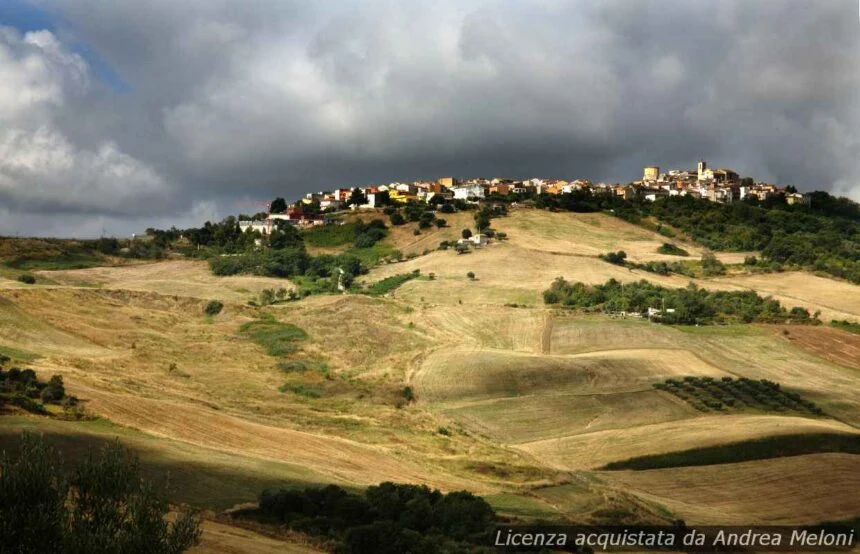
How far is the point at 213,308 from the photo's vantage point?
104 metres

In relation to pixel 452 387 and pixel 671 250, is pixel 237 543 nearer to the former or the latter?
pixel 452 387

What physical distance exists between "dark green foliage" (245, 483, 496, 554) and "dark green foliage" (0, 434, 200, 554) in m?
9.41

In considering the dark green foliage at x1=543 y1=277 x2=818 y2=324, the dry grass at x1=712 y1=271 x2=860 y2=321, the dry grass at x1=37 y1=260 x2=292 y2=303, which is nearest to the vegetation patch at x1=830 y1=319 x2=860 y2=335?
the dark green foliage at x1=543 y1=277 x2=818 y2=324

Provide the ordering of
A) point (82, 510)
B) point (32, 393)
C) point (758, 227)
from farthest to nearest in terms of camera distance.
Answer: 1. point (758, 227)
2. point (32, 393)
3. point (82, 510)

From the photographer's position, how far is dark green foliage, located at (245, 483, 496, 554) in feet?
103

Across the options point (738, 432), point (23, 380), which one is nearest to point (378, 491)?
point (23, 380)

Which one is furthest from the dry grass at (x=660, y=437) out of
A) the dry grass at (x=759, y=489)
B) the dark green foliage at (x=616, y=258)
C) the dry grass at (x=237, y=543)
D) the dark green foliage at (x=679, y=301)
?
the dark green foliage at (x=616, y=258)

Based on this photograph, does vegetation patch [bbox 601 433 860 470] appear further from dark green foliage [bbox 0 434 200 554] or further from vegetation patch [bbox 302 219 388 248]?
vegetation patch [bbox 302 219 388 248]

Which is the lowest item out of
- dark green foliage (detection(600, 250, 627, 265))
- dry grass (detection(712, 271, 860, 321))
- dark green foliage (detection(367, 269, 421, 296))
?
dark green foliage (detection(367, 269, 421, 296))

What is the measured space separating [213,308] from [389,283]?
2696 cm

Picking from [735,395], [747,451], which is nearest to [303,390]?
[735,395]

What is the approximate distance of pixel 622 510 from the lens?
41.3 metres

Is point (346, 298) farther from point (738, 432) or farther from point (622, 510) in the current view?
point (622, 510)

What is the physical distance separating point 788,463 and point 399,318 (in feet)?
171
